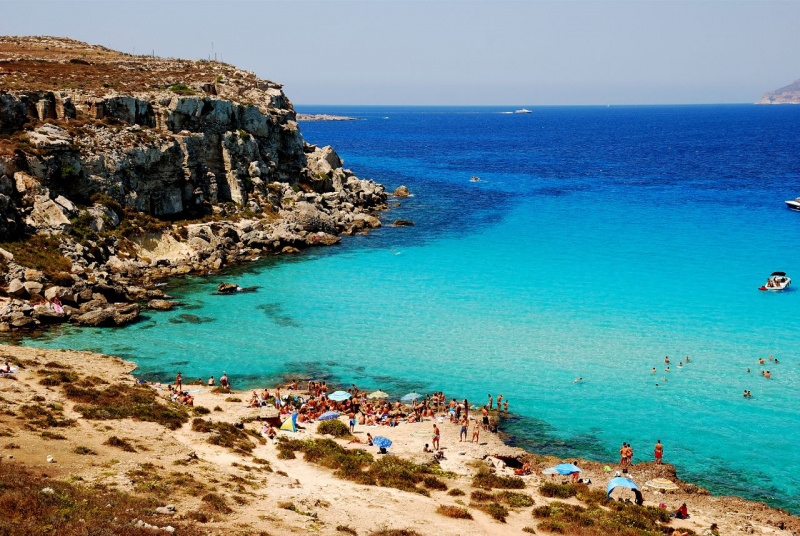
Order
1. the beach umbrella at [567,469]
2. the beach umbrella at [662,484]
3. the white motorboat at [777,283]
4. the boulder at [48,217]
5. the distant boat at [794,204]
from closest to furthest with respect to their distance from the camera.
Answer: the beach umbrella at [662,484]
the beach umbrella at [567,469]
the boulder at [48,217]
the white motorboat at [777,283]
the distant boat at [794,204]

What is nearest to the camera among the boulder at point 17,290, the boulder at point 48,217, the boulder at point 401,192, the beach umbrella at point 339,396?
the beach umbrella at point 339,396

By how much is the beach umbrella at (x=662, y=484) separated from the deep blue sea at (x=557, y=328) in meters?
2.52

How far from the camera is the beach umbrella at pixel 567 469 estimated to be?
29.5 m

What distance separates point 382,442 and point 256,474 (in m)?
7.45

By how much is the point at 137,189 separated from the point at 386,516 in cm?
5342

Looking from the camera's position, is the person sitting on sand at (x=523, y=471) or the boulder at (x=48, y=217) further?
the boulder at (x=48, y=217)

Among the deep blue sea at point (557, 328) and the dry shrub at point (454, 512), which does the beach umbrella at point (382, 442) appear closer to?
the dry shrub at point (454, 512)

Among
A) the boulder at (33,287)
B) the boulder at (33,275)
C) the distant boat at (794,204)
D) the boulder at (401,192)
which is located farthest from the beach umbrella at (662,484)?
the boulder at (401,192)

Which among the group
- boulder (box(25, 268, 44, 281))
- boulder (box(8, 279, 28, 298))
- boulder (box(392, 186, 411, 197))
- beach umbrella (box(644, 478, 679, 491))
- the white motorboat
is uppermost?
boulder (box(392, 186, 411, 197))

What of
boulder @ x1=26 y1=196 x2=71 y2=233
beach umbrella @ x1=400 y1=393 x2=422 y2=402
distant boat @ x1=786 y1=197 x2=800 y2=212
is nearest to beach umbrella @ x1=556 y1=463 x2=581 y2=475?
beach umbrella @ x1=400 y1=393 x2=422 y2=402

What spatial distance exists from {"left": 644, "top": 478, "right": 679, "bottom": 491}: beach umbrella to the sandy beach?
0.40 meters

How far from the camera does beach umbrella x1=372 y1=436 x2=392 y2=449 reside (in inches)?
1265

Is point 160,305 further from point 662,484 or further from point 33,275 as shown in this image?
point 662,484

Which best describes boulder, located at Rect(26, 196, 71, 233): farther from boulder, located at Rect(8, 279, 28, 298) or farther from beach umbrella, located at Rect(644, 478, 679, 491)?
beach umbrella, located at Rect(644, 478, 679, 491)
